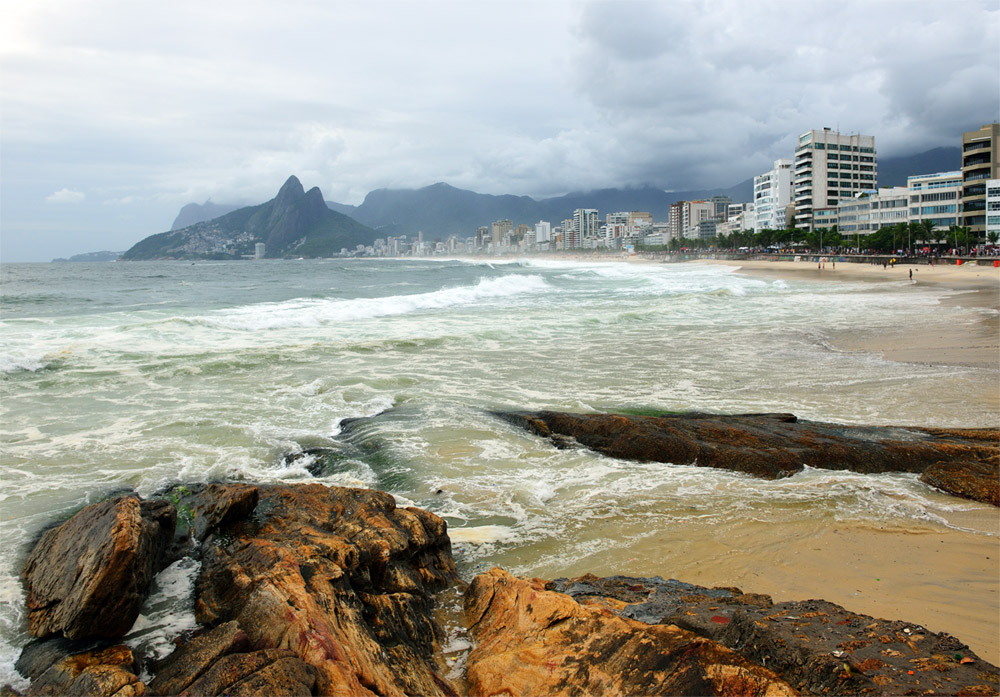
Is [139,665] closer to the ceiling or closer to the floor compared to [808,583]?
closer to the ceiling

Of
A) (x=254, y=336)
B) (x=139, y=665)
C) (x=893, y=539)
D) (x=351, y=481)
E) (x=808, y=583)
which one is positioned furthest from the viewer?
(x=254, y=336)

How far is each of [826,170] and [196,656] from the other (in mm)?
126859

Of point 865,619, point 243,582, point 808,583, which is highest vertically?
point 243,582

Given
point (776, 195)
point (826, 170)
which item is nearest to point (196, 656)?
point (826, 170)

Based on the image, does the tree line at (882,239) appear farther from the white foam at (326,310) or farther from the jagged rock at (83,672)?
the jagged rock at (83,672)

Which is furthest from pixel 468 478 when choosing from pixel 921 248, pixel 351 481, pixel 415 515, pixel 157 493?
pixel 921 248

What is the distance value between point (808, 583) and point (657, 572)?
1206mm

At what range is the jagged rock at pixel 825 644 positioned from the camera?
10.3ft

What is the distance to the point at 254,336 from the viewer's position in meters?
21.1

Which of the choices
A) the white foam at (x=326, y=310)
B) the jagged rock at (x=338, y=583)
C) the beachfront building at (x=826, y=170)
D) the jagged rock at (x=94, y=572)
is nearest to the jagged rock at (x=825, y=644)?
the jagged rock at (x=338, y=583)

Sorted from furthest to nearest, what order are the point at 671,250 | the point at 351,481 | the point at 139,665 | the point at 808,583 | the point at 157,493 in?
the point at 671,250, the point at 351,481, the point at 157,493, the point at 808,583, the point at 139,665

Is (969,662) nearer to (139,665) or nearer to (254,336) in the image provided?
(139,665)

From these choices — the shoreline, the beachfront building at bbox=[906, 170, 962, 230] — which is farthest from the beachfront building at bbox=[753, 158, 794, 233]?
the shoreline

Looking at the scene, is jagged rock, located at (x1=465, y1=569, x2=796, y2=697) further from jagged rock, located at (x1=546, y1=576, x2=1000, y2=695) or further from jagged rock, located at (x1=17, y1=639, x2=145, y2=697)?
jagged rock, located at (x1=17, y1=639, x2=145, y2=697)
